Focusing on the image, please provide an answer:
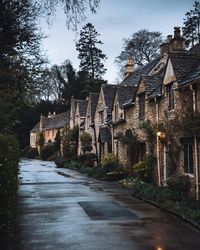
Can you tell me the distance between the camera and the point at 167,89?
1950cm

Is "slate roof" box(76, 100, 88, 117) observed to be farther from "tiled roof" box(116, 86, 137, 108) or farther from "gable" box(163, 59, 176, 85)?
"gable" box(163, 59, 176, 85)

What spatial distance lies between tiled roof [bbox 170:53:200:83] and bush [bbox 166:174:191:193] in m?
4.46

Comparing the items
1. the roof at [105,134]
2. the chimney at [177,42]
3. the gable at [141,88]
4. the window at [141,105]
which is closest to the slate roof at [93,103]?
the roof at [105,134]

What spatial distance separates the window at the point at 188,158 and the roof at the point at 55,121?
160ft

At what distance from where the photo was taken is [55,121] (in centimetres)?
7356

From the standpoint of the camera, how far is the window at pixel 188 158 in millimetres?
16906

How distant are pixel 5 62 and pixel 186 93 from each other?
8674mm

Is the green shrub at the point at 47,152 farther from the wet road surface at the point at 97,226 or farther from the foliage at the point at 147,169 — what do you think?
the wet road surface at the point at 97,226

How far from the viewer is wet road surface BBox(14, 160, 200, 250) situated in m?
9.27

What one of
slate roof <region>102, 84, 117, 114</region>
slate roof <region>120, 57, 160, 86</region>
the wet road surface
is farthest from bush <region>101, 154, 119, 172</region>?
the wet road surface

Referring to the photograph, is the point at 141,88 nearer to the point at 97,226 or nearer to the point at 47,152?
the point at 97,226

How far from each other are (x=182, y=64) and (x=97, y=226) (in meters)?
10.5

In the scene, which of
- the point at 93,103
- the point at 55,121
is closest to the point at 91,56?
the point at 55,121

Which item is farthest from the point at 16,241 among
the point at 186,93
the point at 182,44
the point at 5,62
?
the point at 182,44
